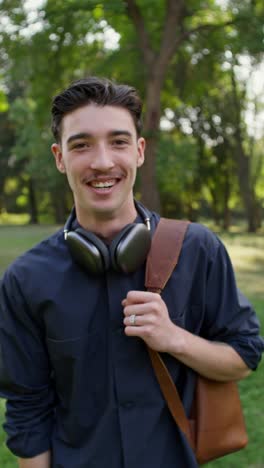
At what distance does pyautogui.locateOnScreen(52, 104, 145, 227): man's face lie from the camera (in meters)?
1.82

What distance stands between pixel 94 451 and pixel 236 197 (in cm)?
4746

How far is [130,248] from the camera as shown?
1.75 metres

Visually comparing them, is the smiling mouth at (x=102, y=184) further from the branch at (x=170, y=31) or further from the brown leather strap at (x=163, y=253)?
the branch at (x=170, y=31)

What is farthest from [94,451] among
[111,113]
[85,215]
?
[111,113]

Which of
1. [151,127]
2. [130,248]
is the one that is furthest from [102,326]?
[151,127]

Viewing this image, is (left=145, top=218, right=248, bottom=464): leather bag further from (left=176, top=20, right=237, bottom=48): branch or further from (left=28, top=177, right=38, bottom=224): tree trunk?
(left=28, top=177, right=38, bottom=224): tree trunk

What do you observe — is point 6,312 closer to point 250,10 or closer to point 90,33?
point 250,10

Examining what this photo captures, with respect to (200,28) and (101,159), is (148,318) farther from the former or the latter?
(200,28)

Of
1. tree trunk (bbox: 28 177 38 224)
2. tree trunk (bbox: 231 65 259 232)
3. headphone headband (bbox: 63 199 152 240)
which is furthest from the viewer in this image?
tree trunk (bbox: 28 177 38 224)

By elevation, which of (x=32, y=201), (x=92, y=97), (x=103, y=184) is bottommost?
(x=32, y=201)

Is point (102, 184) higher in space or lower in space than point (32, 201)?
higher

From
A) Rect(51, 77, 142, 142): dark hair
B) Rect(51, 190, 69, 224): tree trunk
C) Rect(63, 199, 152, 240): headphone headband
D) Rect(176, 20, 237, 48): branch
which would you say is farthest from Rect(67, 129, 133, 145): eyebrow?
Rect(51, 190, 69, 224): tree trunk

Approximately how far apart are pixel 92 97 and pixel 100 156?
217mm

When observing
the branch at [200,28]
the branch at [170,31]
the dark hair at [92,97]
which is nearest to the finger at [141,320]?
the dark hair at [92,97]
